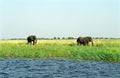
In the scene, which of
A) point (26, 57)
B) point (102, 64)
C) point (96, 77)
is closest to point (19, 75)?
point (96, 77)

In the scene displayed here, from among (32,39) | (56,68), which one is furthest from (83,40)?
(56,68)

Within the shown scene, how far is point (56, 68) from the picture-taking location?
25703 millimetres

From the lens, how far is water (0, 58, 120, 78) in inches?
859

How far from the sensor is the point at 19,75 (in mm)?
21797

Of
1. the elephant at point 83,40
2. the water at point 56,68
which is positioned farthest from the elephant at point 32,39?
the water at point 56,68

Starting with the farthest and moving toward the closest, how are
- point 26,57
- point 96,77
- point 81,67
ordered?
point 26,57, point 81,67, point 96,77

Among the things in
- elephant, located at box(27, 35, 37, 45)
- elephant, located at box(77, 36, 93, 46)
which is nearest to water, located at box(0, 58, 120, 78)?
elephant, located at box(77, 36, 93, 46)

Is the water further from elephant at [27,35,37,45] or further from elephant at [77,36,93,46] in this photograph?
elephant at [27,35,37,45]

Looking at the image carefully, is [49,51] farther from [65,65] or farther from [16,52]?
[65,65]

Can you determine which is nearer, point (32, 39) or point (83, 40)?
point (83, 40)

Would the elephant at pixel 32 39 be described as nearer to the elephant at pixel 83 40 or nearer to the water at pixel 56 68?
the elephant at pixel 83 40

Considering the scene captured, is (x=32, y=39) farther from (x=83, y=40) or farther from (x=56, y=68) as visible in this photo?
(x=56, y=68)

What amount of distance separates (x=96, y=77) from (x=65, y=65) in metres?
6.67

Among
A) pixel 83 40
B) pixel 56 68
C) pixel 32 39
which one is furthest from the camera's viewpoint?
pixel 32 39
